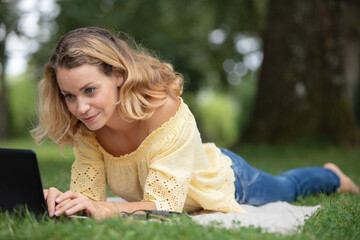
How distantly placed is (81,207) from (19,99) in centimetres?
2165

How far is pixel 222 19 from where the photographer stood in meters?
13.4

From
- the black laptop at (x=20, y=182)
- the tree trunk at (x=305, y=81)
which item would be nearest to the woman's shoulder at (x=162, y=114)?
the black laptop at (x=20, y=182)

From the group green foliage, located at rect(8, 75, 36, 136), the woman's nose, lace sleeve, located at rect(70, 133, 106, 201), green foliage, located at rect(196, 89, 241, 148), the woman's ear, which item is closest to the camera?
the woman's nose

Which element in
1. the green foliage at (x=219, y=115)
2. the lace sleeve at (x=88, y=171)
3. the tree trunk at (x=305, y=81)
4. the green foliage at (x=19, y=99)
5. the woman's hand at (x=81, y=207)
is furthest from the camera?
the green foliage at (x=219, y=115)

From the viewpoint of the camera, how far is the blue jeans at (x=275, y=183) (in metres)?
3.65

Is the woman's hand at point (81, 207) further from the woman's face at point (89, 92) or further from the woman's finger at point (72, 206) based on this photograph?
the woman's face at point (89, 92)

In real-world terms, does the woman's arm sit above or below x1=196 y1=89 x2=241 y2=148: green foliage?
above

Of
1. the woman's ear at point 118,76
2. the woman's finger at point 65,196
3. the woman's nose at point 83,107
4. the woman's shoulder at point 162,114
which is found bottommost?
the woman's finger at point 65,196

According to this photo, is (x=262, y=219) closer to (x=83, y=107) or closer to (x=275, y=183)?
(x=275, y=183)

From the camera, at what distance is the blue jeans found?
12.0 ft

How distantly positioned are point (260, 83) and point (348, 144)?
6.58ft

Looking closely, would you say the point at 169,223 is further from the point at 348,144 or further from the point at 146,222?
the point at 348,144

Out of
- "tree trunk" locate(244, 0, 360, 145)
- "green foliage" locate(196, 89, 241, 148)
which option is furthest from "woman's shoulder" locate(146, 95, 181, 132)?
"green foliage" locate(196, 89, 241, 148)

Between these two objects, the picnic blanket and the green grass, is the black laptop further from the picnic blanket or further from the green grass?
the picnic blanket
